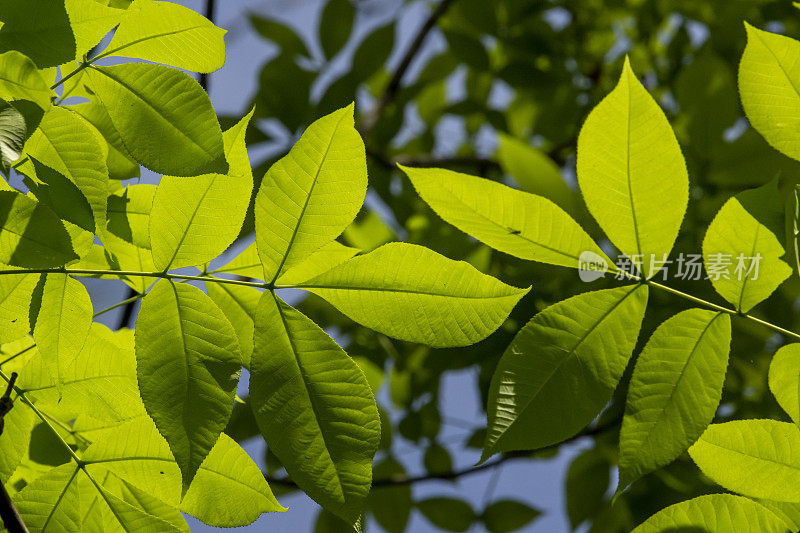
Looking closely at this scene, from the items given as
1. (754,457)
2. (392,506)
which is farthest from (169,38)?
(392,506)

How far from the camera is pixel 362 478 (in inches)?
24.4

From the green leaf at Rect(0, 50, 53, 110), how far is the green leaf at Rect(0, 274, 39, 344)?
0.19 meters

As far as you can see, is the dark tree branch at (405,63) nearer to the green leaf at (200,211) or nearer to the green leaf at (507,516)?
the green leaf at (507,516)

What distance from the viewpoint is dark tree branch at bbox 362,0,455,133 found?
2.08 m

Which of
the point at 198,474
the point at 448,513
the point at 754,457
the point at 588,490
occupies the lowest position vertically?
the point at 448,513

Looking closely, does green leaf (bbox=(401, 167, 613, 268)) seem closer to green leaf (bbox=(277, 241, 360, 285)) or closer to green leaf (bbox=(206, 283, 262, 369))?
green leaf (bbox=(277, 241, 360, 285))

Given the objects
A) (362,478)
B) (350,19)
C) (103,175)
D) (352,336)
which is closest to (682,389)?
(362,478)

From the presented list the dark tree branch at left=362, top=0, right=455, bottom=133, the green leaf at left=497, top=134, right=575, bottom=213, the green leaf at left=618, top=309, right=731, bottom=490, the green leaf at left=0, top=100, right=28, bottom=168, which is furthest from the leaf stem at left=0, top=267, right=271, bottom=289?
the dark tree branch at left=362, top=0, right=455, bottom=133

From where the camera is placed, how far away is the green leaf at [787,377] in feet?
2.21

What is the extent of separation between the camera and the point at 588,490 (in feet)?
5.88

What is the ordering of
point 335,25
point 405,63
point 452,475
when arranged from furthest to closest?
1. point 405,63
2. point 335,25
3. point 452,475

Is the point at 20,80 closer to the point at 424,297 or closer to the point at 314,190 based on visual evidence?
the point at 314,190

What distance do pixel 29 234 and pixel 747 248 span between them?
26.7 inches

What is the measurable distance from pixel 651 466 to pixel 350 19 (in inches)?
61.4
